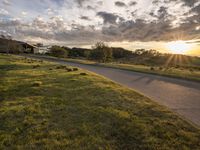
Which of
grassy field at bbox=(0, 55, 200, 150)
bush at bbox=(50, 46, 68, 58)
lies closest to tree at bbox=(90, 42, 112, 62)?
bush at bbox=(50, 46, 68, 58)

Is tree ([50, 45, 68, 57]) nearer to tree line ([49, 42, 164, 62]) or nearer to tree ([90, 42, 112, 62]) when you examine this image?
tree line ([49, 42, 164, 62])

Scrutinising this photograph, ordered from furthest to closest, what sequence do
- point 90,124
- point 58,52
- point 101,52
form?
point 58,52
point 101,52
point 90,124

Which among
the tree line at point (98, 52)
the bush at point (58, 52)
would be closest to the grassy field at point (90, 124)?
the tree line at point (98, 52)

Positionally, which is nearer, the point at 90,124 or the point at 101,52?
the point at 90,124

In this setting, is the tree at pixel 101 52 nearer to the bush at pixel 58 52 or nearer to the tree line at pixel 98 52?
the tree line at pixel 98 52

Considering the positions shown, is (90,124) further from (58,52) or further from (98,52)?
(58,52)

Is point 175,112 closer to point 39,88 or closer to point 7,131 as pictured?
point 7,131

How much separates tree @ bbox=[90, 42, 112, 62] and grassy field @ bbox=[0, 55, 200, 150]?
4718 centimetres

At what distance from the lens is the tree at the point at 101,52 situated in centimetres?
5781

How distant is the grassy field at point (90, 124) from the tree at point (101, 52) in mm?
47179

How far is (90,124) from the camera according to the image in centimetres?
704

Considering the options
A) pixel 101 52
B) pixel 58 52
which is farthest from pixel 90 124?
pixel 58 52

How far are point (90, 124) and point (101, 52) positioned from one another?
51.3m

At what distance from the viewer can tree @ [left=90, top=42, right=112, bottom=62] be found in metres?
57.8
